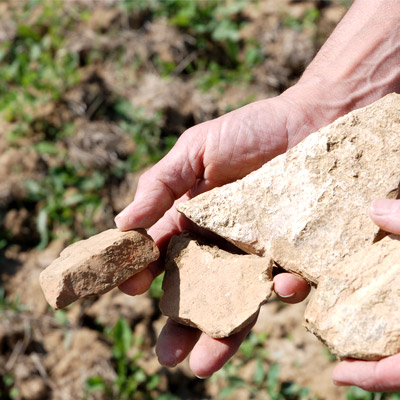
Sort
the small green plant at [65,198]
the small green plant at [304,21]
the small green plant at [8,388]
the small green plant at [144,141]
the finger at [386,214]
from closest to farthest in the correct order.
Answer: the finger at [386,214], the small green plant at [8,388], the small green plant at [65,198], the small green plant at [144,141], the small green plant at [304,21]

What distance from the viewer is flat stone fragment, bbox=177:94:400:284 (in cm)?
201

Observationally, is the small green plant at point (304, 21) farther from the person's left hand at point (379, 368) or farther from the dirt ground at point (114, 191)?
the person's left hand at point (379, 368)

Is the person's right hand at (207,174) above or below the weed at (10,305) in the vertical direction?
above

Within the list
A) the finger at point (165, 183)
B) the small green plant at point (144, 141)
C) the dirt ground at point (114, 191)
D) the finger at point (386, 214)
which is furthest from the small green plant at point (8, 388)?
the finger at point (386, 214)

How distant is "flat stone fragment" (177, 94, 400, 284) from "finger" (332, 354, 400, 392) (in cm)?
37

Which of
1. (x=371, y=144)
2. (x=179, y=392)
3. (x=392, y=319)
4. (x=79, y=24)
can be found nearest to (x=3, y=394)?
(x=179, y=392)

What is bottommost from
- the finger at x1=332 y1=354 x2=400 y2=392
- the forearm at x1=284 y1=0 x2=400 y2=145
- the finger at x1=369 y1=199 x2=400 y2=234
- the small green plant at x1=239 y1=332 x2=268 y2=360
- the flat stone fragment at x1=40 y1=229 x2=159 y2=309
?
the small green plant at x1=239 y1=332 x2=268 y2=360

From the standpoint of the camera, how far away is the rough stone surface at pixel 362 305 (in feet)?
5.76

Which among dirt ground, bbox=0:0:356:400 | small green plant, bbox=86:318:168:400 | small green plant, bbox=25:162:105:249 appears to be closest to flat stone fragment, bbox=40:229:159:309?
small green plant, bbox=86:318:168:400

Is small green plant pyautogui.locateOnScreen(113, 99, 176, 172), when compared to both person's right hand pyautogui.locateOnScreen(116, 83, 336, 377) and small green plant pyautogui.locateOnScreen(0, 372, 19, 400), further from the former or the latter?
small green plant pyautogui.locateOnScreen(0, 372, 19, 400)

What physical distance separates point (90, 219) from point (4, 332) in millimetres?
902

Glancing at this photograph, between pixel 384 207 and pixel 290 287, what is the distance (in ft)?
1.68

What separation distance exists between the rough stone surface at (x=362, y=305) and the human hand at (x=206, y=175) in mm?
200

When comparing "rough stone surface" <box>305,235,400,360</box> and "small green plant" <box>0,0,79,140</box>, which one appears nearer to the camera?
"rough stone surface" <box>305,235,400,360</box>
